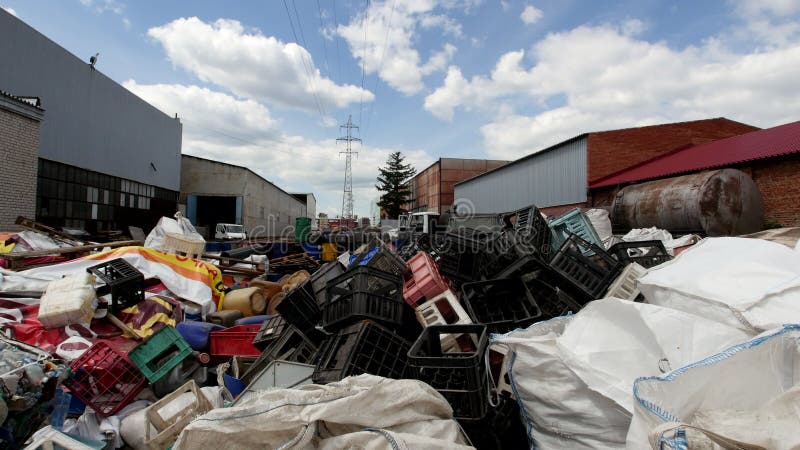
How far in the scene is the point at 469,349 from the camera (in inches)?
129

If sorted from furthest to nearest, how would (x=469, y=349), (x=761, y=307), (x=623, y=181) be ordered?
(x=623, y=181) → (x=469, y=349) → (x=761, y=307)

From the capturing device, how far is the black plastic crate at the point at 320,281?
13.5ft

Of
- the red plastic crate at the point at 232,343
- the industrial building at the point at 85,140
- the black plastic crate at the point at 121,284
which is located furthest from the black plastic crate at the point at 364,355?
the industrial building at the point at 85,140

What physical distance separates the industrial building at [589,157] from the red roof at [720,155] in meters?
0.63

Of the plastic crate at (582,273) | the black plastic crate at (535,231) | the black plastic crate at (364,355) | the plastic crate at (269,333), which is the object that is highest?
the black plastic crate at (535,231)

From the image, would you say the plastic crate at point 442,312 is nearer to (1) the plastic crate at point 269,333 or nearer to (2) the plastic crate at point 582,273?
(2) the plastic crate at point 582,273

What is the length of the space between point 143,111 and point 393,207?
106 ft

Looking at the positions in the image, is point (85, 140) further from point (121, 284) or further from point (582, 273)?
point (582, 273)

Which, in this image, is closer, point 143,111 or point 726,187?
point 726,187

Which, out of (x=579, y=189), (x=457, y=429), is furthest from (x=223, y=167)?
(x=457, y=429)

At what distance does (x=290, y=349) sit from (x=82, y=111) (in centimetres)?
1988

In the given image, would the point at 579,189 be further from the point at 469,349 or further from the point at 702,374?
the point at 702,374

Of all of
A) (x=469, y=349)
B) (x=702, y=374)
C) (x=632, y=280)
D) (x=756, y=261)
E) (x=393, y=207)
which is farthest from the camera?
(x=393, y=207)

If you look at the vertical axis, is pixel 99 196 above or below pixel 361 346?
above
